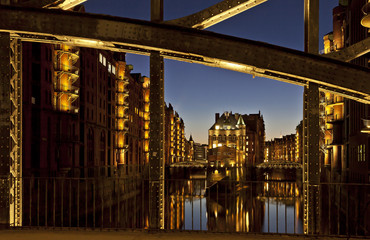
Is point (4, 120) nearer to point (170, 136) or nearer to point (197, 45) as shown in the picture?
point (197, 45)

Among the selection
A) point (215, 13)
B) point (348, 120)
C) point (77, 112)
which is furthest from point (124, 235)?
point (348, 120)

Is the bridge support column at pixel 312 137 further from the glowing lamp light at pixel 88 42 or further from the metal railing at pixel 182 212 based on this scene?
the metal railing at pixel 182 212

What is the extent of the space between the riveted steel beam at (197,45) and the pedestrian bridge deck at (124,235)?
10.1ft

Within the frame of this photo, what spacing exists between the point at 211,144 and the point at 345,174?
105379mm

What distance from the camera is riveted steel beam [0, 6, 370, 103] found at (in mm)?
6832

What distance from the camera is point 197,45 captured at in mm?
6898

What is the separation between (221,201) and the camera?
52562 millimetres

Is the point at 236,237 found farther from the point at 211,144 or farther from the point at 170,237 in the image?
the point at 211,144

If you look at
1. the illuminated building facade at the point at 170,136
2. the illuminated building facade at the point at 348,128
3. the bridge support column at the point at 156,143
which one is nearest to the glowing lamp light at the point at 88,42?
the bridge support column at the point at 156,143

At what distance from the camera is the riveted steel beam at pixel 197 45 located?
683 cm

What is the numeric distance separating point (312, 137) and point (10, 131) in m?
6.06

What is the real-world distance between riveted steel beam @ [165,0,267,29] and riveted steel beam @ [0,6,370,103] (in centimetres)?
15

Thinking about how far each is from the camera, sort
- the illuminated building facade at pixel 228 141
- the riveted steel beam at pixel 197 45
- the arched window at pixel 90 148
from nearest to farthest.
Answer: the riveted steel beam at pixel 197 45 < the arched window at pixel 90 148 < the illuminated building facade at pixel 228 141

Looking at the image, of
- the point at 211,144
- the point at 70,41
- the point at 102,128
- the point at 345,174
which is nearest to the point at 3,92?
the point at 70,41
